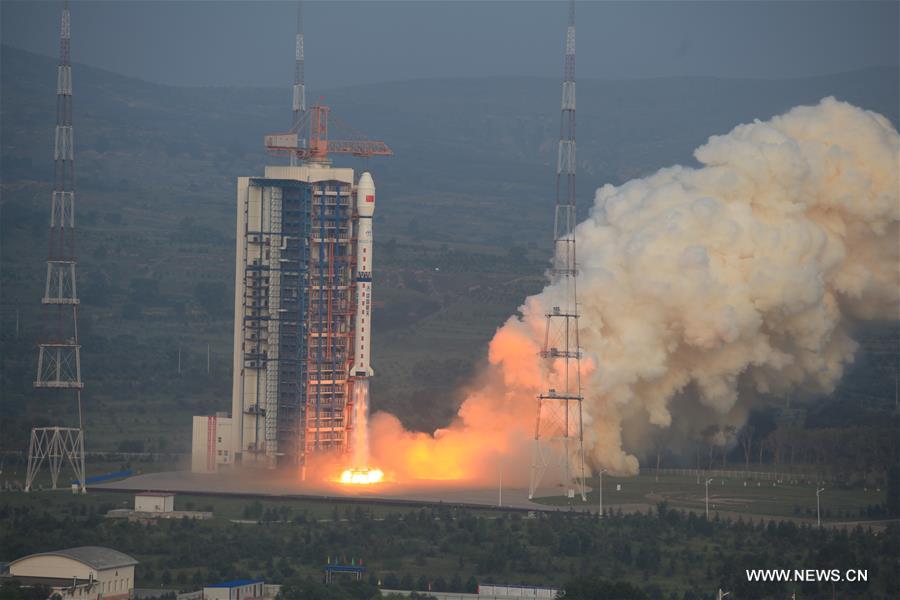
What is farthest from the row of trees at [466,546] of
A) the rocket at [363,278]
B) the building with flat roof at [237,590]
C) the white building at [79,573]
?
the rocket at [363,278]

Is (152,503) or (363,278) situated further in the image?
(363,278)

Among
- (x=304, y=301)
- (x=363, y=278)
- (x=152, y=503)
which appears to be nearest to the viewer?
(x=152, y=503)

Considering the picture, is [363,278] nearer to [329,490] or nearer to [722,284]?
[329,490]

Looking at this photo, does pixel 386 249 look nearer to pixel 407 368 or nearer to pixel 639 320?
pixel 407 368

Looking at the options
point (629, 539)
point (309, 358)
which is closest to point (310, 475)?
point (309, 358)

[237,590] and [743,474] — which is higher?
[743,474]

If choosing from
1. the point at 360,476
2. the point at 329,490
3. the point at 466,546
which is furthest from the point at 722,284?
the point at 466,546

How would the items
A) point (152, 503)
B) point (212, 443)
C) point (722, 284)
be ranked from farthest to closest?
point (212, 443)
point (722, 284)
point (152, 503)

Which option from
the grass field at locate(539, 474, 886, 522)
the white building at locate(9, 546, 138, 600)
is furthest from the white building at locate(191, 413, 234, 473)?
the white building at locate(9, 546, 138, 600)
